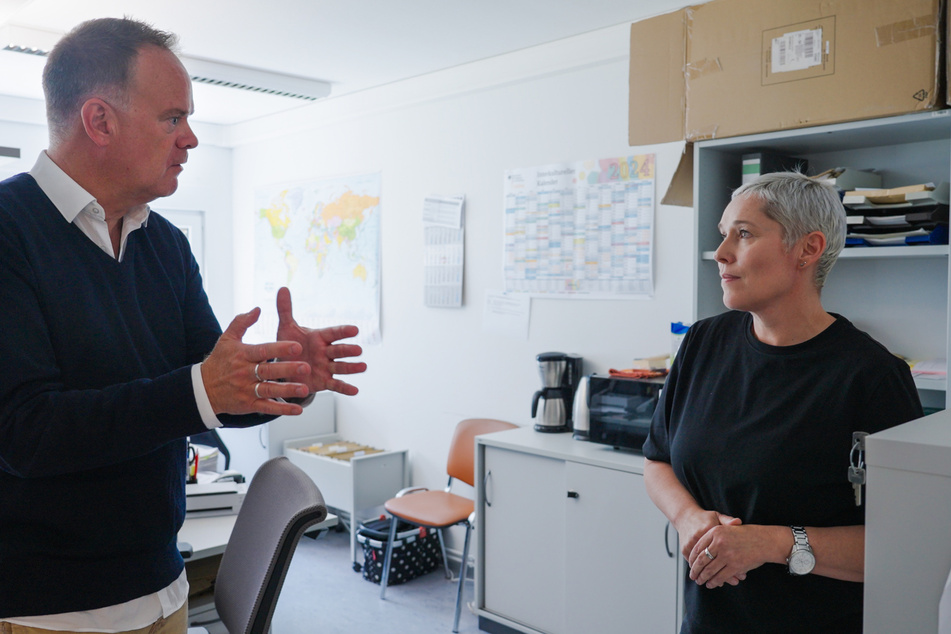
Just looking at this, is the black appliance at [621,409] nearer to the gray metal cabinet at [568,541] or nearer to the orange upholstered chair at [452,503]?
the gray metal cabinet at [568,541]

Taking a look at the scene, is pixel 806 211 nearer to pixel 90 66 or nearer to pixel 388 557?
pixel 90 66

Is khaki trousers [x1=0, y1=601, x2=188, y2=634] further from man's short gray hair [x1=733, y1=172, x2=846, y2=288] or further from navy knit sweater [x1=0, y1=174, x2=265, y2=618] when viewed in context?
man's short gray hair [x1=733, y1=172, x2=846, y2=288]

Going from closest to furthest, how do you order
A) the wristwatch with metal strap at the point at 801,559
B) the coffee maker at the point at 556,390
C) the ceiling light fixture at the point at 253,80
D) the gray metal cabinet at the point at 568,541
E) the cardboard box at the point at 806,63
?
the wristwatch with metal strap at the point at 801,559
the cardboard box at the point at 806,63
the gray metal cabinet at the point at 568,541
the coffee maker at the point at 556,390
the ceiling light fixture at the point at 253,80

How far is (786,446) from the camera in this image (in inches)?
54.4

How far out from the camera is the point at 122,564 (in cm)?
120

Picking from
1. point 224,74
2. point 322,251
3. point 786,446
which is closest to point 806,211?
point 786,446

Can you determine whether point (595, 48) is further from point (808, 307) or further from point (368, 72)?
point (808, 307)

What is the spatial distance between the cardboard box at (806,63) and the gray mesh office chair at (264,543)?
5.52ft

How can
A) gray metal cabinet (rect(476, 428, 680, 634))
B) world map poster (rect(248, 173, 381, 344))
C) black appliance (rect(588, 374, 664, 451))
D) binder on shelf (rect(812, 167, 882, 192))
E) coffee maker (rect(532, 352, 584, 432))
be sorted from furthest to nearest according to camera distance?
world map poster (rect(248, 173, 381, 344)) < coffee maker (rect(532, 352, 584, 432)) < black appliance (rect(588, 374, 664, 451)) < gray metal cabinet (rect(476, 428, 680, 634)) < binder on shelf (rect(812, 167, 882, 192))

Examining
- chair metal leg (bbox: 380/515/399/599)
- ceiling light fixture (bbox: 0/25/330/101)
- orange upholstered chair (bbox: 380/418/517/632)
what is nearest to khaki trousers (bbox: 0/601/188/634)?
orange upholstered chair (bbox: 380/418/517/632)

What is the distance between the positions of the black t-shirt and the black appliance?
1334 millimetres

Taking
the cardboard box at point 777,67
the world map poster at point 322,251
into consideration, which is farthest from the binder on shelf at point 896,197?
the world map poster at point 322,251

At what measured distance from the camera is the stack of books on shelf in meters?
2.16

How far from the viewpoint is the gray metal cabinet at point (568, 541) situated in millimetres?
2742
